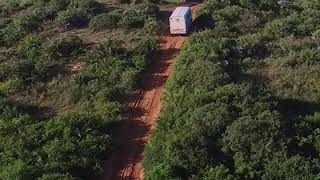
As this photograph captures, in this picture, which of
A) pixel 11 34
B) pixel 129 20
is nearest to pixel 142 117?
pixel 129 20

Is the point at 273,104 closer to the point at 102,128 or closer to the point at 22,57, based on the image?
the point at 102,128

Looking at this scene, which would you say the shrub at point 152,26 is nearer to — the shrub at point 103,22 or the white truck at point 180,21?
the white truck at point 180,21

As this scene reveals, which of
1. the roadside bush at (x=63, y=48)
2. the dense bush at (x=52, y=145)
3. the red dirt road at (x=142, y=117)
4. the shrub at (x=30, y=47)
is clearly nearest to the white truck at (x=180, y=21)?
the red dirt road at (x=142, y=117)

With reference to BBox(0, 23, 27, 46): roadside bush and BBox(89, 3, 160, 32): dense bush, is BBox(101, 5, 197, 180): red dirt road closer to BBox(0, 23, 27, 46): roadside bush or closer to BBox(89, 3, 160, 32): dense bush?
BBox(89, 3, 160, 32): dense bush

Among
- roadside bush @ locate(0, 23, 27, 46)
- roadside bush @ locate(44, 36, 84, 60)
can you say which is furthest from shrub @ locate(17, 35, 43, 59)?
roadside bush @ locate(0, 23, 27, 46)

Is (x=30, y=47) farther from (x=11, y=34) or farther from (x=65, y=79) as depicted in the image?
(x=65, y=79)

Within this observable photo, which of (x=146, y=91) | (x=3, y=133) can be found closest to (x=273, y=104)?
(x=146, y=91)
